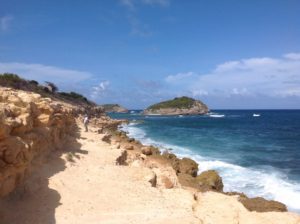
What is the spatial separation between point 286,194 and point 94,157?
1186cm

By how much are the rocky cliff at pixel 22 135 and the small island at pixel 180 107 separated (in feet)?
513

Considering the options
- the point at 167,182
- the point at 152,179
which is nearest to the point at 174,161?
the point at 167,182

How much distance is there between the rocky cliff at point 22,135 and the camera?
34.7 ft

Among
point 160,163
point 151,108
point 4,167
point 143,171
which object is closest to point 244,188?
point 160,163

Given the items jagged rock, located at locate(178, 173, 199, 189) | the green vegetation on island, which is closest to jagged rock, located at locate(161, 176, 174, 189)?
jagged rock, located at locate(178, 173, 199, 189)

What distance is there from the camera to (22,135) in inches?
510

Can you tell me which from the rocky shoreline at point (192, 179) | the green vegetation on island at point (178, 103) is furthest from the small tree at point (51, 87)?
the green vegetation on island at point (178, 103)

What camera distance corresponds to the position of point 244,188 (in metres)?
23.5

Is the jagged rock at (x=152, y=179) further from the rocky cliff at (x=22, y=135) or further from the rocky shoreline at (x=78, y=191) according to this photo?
the rocky cliff at (x=22, y=135)

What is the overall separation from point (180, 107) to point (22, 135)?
167 metres

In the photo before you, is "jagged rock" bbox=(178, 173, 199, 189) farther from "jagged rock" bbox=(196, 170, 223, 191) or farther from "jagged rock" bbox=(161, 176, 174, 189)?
"jagged rock" bbox=(161, 176, 174, 189)

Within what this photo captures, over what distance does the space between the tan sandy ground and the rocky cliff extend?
2.58ft

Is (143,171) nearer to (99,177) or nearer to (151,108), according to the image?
(99,177)

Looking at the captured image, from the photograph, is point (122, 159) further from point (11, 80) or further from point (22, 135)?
point (11, 80)
